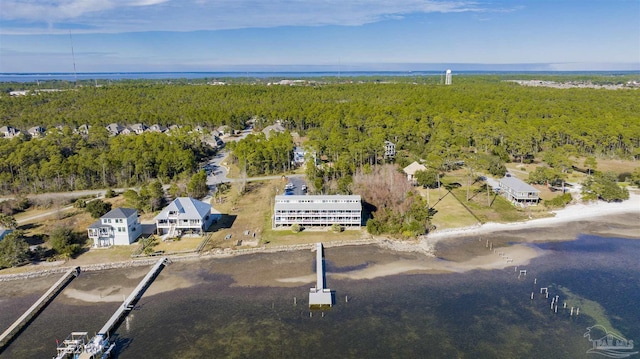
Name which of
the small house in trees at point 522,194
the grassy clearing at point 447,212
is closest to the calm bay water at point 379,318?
the grassy clearing at point 447,212

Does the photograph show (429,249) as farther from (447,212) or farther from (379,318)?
(379,318)

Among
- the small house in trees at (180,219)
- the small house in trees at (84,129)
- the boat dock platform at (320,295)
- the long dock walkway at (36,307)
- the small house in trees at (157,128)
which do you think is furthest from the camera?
the small house in trees at (157,128)

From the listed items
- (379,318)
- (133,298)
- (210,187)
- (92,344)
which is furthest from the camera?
(210,187)

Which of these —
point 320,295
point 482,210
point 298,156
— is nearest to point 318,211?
point 320,295

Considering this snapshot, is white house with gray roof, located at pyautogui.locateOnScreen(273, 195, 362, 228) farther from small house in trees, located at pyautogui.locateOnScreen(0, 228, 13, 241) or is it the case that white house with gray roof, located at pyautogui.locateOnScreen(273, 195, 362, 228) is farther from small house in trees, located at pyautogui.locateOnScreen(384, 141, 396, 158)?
small house in trees, located at pyautogui.locateOnScreen(384, 141, 396, 158)

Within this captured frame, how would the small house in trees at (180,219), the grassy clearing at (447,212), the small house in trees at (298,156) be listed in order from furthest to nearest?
the small house in trees at (298,156) < the grassy clearing at (447,212) < the small house in trees at (180,219)

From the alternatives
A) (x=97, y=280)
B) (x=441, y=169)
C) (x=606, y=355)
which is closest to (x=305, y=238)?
(x=97, y=280)

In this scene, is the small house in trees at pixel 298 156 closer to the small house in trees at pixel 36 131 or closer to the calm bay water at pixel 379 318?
the calm bay water at pixel 379 318
